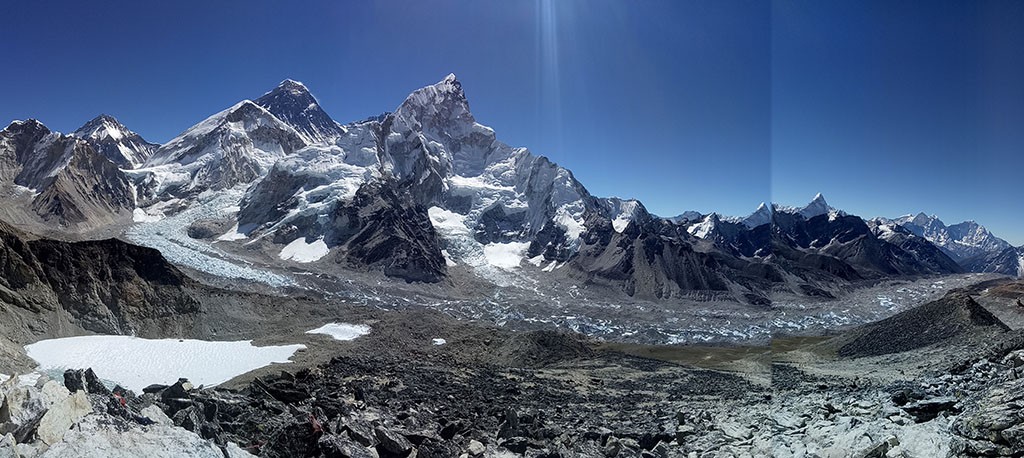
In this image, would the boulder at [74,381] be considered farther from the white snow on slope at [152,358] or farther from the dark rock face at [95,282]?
the dark rock face at [95,282]

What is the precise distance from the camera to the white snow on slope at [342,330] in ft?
246

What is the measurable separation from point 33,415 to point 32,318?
Answer: 186 ft

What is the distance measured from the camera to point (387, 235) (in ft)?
552

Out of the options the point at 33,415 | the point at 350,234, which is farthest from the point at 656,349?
the point at 350,234

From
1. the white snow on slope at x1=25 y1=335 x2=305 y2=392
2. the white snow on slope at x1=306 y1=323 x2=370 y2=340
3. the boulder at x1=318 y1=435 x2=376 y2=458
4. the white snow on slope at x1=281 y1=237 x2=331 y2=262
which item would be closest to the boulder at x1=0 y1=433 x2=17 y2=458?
the boulder at x1=318 y1=435 x2=376 y2=458

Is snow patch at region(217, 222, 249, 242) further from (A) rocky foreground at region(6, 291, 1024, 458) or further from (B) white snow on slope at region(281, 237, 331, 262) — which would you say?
(A) rocky foreground at region(6, 291, 1024, 458)

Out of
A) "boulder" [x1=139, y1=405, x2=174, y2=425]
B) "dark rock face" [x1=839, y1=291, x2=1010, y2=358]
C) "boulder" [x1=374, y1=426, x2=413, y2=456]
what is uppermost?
"dark rock face" [x1=839, y1=291, x2=1010, y2=358]

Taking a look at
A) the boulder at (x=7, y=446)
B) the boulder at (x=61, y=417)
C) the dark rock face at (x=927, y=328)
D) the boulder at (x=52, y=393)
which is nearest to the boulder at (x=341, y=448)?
the boulder at (x=61, y=417)

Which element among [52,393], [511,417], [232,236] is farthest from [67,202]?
[52,393]

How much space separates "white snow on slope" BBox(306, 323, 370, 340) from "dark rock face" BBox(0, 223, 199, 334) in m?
16.1

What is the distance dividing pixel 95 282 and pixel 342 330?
2960 centimetres

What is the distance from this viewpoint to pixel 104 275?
64750mm

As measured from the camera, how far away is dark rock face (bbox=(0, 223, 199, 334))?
5591 cm

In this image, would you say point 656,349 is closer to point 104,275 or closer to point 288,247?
point 104,275
